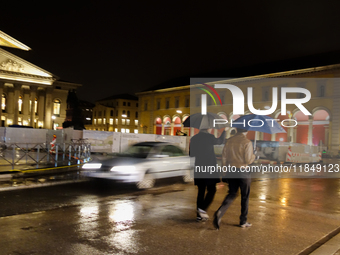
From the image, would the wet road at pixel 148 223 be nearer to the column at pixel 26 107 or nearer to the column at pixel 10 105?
the column at pixel 10 105

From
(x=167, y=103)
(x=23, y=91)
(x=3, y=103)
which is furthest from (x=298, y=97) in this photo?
(x=3, y=103)

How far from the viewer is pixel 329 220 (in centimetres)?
672

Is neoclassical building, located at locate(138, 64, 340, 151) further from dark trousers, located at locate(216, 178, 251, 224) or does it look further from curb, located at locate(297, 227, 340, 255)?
dark trousers, located at locate(216, 178, 251, 224)

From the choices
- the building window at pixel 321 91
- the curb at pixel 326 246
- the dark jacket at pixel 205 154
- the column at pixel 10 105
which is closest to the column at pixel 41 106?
the column at pixel 10 105

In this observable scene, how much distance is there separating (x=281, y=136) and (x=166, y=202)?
3587cm

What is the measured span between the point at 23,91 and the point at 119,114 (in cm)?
3075

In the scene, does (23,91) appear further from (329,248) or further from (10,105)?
(329,248)

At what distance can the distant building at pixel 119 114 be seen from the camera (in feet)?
291

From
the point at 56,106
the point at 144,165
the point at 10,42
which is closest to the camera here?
the point at 144,165

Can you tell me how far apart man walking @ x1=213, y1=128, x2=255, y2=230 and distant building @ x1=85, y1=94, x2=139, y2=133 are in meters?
82.2

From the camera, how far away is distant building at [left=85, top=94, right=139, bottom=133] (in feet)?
291

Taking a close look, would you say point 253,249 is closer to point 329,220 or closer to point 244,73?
point 329,220

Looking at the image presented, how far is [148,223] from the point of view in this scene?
237 inches

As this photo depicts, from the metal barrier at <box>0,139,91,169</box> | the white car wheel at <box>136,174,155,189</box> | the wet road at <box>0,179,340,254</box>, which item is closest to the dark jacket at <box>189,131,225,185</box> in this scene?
the wet road at <box>0,179,340,254</box>
